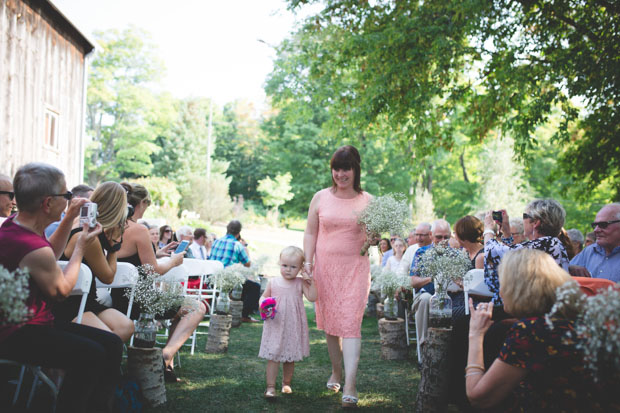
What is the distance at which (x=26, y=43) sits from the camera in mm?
11758

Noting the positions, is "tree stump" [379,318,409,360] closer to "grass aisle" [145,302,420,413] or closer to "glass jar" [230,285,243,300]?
"grass aisle" [145,302,420,413]

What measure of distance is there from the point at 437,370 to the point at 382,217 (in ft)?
4.64

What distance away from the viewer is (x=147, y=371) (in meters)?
4.22

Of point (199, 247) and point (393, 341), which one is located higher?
point (199, 247)

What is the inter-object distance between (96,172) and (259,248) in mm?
15774

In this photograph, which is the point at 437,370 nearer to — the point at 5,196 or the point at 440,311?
the point at 440,311

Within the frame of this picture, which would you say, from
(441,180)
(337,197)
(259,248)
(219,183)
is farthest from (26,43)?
(441,180)

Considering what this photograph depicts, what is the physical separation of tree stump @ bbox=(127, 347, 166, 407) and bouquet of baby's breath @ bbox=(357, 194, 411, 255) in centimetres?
213

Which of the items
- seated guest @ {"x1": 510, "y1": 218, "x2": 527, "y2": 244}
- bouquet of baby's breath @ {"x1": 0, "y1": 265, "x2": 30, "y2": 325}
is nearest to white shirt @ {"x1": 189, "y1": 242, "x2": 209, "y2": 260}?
seated guest @ {"x1": 510, "y1": 218, "x2": 527, "y2": 244}

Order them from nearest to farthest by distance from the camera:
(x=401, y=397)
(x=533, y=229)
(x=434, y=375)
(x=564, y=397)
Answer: (x=564, y=397) → (x=533, y=229) → (x=434, y=375) → (x=401, y=397)

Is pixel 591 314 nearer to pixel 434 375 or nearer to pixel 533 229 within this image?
pixel 533 229

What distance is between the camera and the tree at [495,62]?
893 cm

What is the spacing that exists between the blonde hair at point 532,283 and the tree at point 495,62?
6.92 meters

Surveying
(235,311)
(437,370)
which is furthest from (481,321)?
(235,311)
